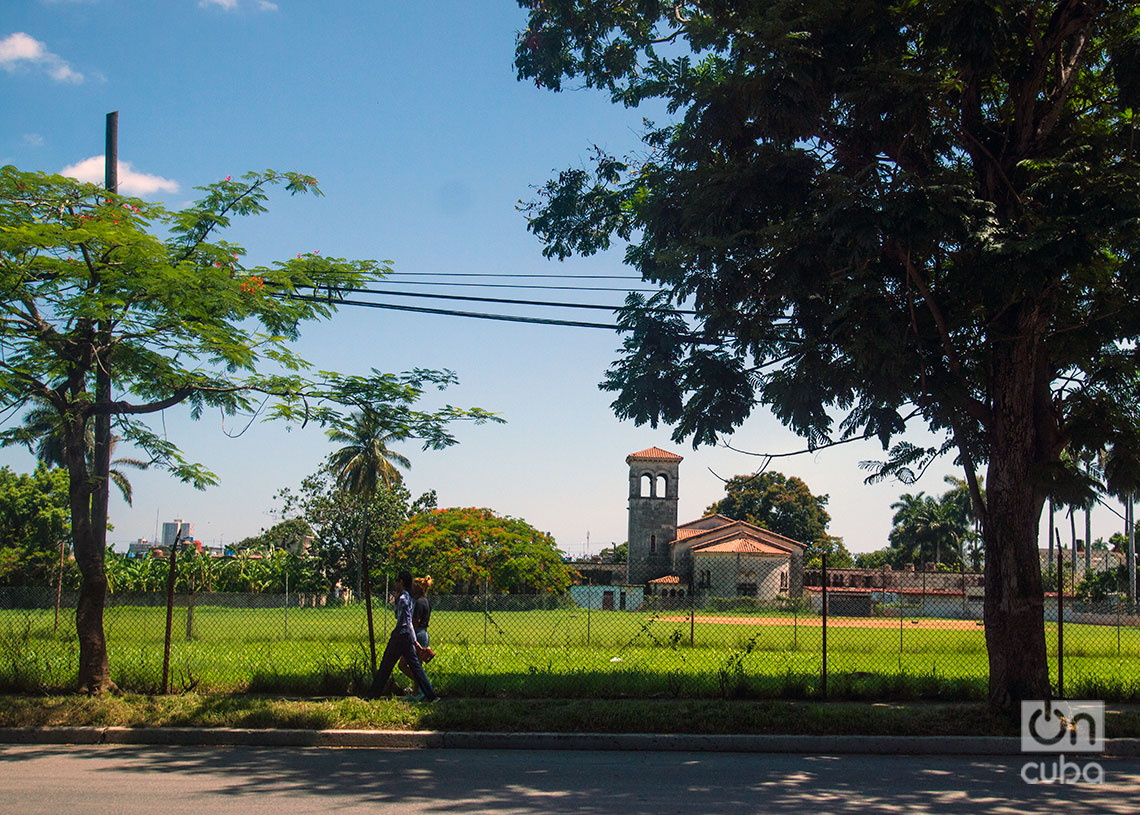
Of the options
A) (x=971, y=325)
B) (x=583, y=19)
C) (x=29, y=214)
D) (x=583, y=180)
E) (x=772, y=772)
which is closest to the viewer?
(x=772, y=772)

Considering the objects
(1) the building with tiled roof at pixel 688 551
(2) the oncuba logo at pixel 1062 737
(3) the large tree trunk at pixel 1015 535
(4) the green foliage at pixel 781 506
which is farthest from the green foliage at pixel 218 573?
(4) the green foliage at pixel 781 506

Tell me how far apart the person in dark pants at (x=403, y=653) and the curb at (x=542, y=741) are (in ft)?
3.94

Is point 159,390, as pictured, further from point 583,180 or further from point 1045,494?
point 1045,494

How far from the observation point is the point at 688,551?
5703 cm

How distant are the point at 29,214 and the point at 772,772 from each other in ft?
32.5

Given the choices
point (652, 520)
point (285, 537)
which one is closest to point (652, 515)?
point (652, 520)

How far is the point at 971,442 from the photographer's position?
1212cm

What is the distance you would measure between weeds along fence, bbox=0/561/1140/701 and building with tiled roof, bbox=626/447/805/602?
10.7 metres

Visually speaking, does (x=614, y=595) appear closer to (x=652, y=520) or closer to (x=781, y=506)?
(x=652, y=520)

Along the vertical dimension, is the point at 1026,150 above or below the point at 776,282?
above

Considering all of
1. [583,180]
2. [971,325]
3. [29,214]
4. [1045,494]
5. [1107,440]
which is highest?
[583,180]

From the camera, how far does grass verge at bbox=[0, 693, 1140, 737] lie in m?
9.45

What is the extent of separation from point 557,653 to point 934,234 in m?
11.0

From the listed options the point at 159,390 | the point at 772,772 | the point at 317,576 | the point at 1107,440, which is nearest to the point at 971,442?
the point at 1107,440
